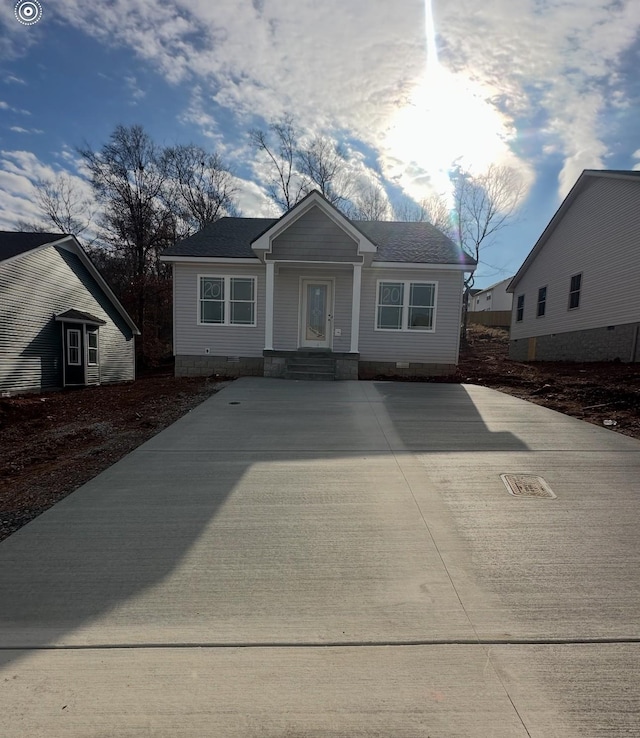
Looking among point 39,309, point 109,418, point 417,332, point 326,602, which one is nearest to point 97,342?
point 39,309

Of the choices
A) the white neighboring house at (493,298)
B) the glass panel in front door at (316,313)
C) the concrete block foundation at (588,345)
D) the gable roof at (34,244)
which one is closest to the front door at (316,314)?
the glass panel in front door at (316,313)

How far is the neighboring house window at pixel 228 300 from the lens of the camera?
12773 millimetres

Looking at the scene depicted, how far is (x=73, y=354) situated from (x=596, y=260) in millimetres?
19903

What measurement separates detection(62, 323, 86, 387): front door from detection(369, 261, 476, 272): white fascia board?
463 inches

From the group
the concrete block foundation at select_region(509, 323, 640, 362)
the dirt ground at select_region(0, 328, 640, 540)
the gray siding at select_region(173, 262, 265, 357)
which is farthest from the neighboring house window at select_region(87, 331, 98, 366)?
the concrete block foundation at select_region(509, 323, 640, 362)

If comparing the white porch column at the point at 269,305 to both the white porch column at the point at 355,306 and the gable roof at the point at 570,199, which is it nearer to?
the white porch column at the point at 355,306

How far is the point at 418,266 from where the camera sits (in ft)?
39.8

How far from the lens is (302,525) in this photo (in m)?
3.20

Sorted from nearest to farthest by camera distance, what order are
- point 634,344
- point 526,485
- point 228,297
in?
point 526,485, point 634,344, point 228,297

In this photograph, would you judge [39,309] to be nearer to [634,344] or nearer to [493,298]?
[634,344]

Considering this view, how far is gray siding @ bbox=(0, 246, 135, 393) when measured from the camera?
12742mm

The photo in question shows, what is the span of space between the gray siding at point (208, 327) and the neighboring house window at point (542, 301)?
13.3 meters

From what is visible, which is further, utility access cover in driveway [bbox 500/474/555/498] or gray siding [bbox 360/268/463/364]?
gray siding [bbox 360/268/463/364]

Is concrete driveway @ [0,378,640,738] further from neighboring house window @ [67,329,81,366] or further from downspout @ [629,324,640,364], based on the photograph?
neighboring house window @ [67,329,81,366]
